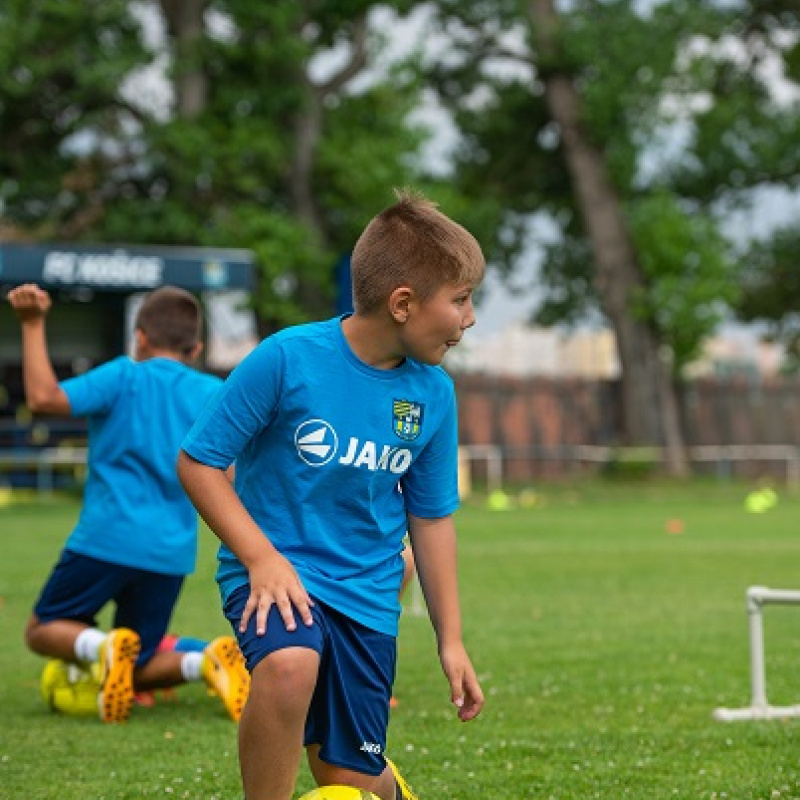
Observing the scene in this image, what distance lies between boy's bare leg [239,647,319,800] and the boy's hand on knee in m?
0.07

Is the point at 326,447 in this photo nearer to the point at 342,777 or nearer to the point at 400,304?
the point at 400,304

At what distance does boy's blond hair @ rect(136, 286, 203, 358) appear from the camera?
6973mm

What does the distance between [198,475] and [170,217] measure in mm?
29010

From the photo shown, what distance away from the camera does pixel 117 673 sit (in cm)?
672

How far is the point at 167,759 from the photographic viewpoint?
5.92 m

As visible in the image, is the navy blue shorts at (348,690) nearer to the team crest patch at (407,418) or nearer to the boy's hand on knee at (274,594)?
the boy's hand on knee at (274,594)

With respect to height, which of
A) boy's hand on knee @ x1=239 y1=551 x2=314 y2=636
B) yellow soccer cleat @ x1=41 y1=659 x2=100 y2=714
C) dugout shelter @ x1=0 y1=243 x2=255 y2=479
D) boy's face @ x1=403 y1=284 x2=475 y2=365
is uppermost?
dugout shelter @ x1=0 y1=243 x2=255 y2=479

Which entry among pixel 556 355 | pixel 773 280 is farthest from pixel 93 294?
pixel 556 355

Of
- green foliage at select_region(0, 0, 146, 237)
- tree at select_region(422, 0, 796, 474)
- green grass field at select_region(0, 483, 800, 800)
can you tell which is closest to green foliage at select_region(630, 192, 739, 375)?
tree at select_region(422, 0, 796, 474)

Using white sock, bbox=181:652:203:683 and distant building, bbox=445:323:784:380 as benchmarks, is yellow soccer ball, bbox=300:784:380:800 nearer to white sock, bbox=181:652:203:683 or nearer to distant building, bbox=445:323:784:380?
white sock, bbox=181:652:203:683

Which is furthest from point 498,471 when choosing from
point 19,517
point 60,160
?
point 19,517

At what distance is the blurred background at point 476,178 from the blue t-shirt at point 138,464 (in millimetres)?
21286

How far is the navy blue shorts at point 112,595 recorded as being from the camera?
22.8ft

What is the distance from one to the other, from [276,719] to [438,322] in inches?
38.9
